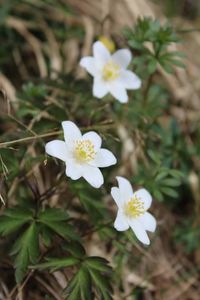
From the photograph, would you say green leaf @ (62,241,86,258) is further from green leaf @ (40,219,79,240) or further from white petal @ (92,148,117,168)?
white petal @ (92,148,117,168)

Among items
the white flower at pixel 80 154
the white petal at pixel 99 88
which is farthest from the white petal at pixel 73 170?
the white petal at pixel 99 88

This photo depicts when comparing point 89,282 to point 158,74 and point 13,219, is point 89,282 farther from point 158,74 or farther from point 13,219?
point 158,74

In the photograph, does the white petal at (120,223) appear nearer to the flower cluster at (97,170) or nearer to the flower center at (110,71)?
the flower cluster at (97,170)

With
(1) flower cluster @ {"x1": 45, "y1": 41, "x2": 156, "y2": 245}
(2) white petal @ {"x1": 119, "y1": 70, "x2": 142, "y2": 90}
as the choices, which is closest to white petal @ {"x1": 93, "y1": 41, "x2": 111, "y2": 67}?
(2) white petal @ {"x1": 119, "y1": 70, "x2": 142, "y2": 90}

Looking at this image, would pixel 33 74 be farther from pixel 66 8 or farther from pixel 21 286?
pixel 21 286

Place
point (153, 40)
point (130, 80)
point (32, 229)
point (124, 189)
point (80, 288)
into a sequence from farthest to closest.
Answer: point (130, 80) → point (153, 40) → point (124, 189) → point (32, 229) → point (80, 288)

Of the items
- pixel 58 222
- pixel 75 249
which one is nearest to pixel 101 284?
pixel 75 249
